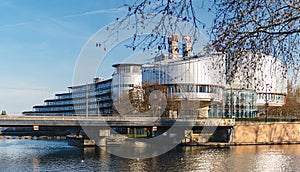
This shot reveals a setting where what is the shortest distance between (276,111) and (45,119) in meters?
58.9

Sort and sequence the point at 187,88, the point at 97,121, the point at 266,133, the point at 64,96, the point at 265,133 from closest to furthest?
the point at 97,121 → the point at 265,133 → the point at 266,133 → the point at 187,88 → the point at 64,96

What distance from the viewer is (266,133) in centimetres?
6619

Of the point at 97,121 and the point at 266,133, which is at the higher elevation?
the point at 97,121

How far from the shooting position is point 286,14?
808 cm

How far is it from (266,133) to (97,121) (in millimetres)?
27988

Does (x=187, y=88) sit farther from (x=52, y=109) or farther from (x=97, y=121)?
(x=52, y=109)

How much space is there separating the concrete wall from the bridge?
85.4 inches

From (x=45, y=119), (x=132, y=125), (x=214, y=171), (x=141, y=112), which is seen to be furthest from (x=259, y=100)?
(x=214, y=171)

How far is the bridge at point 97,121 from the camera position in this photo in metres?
49.6

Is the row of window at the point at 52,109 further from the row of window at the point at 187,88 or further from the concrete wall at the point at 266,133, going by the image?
the concrete wall at the point at 266,133

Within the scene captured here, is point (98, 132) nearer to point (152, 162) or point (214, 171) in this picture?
point (152, 162)

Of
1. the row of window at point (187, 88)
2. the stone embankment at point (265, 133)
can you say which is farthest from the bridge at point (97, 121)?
the row of window at point (187, 88)

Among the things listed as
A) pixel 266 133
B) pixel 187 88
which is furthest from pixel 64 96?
pixel 266 133

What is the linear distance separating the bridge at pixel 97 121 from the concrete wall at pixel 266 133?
2.17 metres
